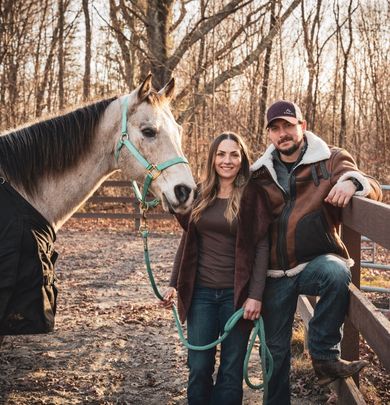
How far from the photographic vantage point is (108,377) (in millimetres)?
3877

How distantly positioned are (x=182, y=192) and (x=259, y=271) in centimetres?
82

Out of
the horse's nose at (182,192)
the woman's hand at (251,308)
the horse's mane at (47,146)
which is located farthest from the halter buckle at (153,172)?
the woman's hand at (251,308)

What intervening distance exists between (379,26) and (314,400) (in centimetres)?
1671

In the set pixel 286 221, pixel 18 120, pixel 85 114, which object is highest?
pixel 18 120

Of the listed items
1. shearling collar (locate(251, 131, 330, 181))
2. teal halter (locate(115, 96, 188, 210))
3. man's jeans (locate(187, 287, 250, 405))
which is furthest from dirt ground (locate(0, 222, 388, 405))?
shearling collar (locate(251, 131, 330, 181))

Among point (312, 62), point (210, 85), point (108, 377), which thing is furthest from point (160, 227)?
point (108, 377)

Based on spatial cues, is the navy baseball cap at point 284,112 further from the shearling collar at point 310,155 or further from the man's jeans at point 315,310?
the man's jeans at point 315,310

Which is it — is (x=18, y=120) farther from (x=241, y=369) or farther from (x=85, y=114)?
(x=241, y=369)

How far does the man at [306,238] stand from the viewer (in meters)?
2.46

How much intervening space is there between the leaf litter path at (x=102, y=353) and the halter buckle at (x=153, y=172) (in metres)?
1.71

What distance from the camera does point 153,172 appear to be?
322 cm

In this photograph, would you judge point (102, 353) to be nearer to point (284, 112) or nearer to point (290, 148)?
point (290, 148)

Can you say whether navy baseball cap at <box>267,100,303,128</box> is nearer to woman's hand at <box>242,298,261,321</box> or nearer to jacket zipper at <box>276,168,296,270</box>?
jacket zipper at <box>276,168,296,270</box>

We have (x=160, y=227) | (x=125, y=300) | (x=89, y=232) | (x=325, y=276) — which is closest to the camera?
(x=325, y=276)
